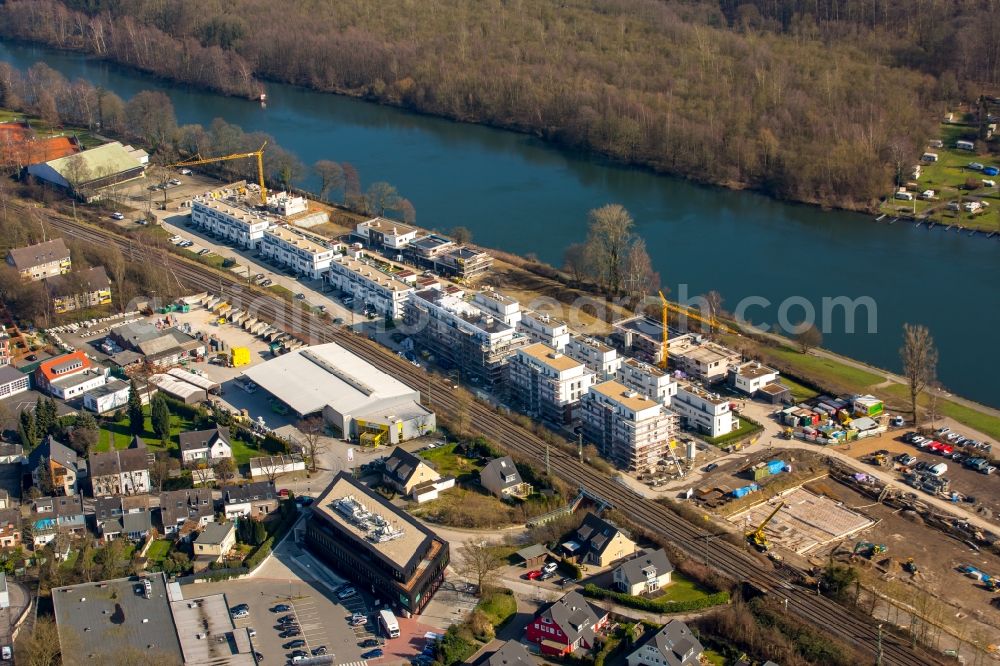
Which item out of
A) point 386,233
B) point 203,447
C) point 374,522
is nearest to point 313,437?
point 203,447

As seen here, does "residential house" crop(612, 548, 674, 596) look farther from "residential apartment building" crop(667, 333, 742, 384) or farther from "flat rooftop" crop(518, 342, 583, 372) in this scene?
"residential apartment building" crop(667, 333, 742, 384)

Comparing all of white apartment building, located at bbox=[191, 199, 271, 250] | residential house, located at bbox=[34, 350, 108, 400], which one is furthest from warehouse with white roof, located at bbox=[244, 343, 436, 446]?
white apartment building, located at bbox=[191, 199, 271, 250]

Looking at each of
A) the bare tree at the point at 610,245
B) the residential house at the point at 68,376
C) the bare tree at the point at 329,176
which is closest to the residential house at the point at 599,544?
the residential house at the point at 68,376

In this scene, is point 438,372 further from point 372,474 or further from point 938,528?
point 938,528

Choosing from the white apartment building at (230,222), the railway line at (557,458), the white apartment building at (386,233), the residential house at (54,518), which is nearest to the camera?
the railway line at (557,458)

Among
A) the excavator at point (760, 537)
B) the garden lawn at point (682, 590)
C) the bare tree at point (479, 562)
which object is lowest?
the garden lawn at point (682, 590)

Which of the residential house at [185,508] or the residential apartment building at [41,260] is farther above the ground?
the residential apartment building at [41,260]

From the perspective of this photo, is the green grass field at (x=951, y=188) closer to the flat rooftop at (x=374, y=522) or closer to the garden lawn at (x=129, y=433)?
the flat rooftop at (x=374, y=522)

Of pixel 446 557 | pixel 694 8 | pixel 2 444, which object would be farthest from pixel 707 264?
pixel 694 8
